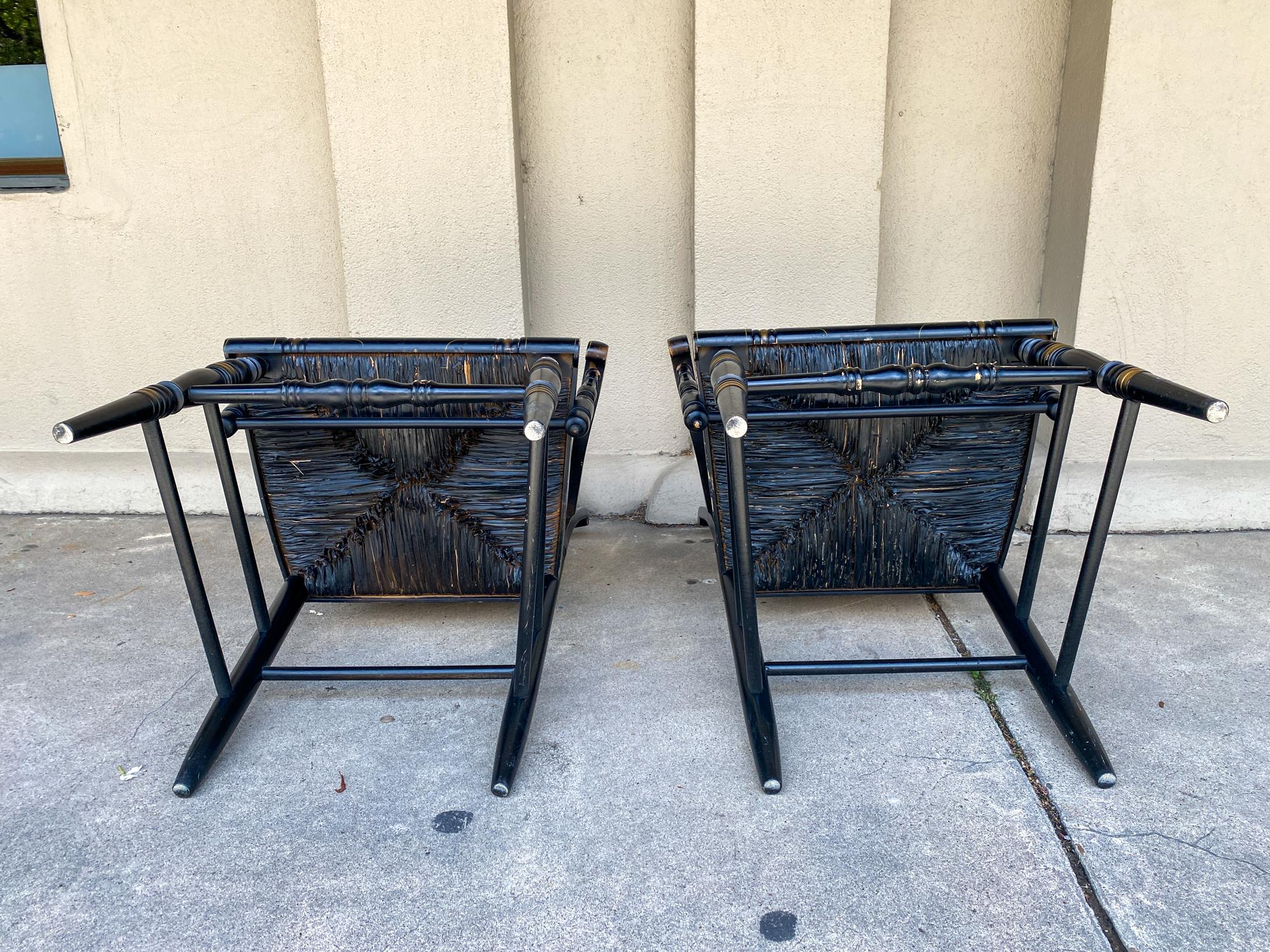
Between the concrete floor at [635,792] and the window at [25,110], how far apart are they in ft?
5.50

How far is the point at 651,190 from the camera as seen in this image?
315cm

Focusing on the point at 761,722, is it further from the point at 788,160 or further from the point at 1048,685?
the point at 788,160

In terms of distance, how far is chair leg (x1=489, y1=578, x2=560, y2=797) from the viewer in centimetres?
184

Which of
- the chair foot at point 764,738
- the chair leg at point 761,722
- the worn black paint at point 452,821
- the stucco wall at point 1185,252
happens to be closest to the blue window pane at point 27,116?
the worn black paint at point 452,821

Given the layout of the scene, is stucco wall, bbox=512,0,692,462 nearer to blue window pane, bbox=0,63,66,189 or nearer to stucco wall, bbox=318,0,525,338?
stucco wall, bbox=318,0,525,338

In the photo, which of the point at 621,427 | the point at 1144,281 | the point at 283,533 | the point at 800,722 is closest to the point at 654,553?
the point at 621,427

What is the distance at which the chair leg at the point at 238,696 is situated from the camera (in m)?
1.87

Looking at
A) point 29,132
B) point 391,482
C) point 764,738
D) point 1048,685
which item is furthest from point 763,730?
point 29,132

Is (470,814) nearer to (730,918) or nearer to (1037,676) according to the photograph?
(730,918)

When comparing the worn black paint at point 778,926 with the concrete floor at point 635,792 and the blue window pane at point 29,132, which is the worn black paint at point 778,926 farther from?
the blue window pane at point 29,132

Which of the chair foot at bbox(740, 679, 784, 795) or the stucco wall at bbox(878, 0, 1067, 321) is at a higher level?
the stucco wall at bbox(878, 0, 1067, 321)

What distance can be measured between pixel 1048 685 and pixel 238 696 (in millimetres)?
1849

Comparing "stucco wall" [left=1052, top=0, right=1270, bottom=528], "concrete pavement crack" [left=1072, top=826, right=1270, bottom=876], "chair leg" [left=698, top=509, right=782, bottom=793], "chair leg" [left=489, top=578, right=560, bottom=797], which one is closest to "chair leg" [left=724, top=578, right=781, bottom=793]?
"chair leg" [left=698, top=509, right=782, bottom=793]

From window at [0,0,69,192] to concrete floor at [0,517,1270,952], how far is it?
168cm
